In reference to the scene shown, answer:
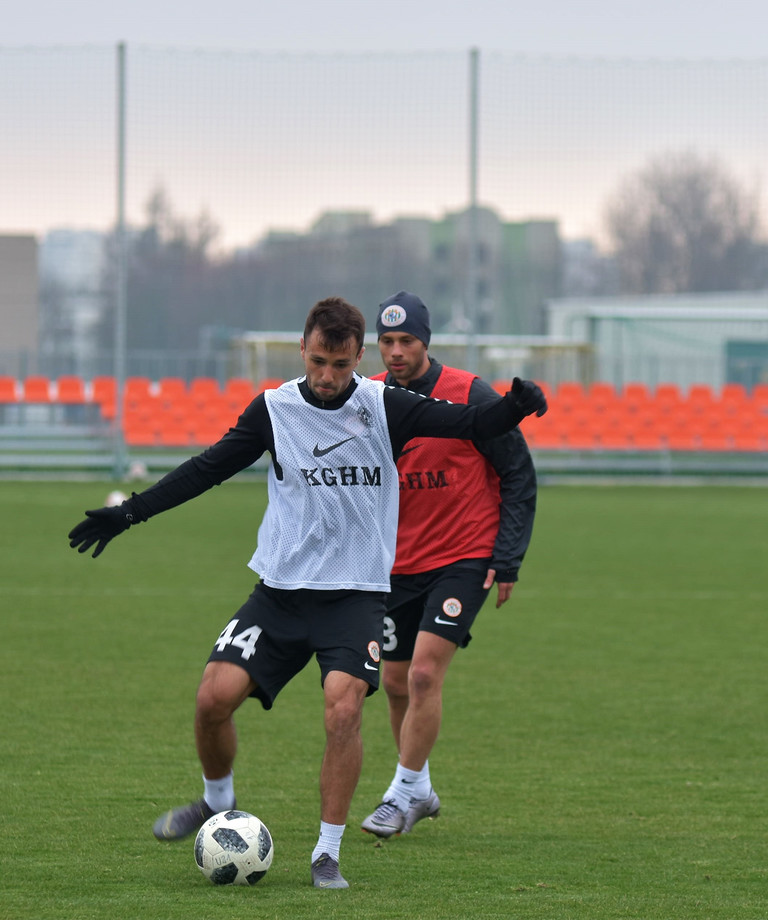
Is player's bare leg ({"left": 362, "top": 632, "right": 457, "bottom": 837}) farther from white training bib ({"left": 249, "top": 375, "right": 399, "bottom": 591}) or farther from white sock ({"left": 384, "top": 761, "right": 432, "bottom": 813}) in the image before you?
white training bib ({"left": 249, "top": 375, "right": 399, "bottom": 591})

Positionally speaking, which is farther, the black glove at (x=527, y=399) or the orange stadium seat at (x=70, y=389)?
the orange stadium seat at (x=70, y=389)

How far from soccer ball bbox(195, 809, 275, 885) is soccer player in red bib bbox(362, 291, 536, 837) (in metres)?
1.03

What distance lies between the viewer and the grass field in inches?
171

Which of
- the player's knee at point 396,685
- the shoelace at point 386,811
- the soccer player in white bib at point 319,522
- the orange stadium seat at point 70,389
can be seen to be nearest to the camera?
the soccer player in white bib at point 319,522

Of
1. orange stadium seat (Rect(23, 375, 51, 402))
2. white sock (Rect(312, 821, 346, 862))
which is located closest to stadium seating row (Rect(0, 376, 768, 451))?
orange stadium seat (Rect(23, 375, 51, 402))

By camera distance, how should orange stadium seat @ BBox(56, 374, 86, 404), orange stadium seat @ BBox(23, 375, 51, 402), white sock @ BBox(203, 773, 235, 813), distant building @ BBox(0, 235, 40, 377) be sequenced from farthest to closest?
orange stadium seat @ BBox(56, 374, 86, 404)
orange stadium seat @ BBox(23, 375, 51, 402)
distant building @ BBox(0, 235, 40, 377)
white sock @ BBox(203, 773, 235, 813)

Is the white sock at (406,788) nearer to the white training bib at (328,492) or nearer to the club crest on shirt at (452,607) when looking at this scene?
the club crest on shirt at (452,607)

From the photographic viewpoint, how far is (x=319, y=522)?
457 centimetres

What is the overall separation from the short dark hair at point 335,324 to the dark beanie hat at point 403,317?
0.96 metres

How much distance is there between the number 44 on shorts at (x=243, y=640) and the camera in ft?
15.0

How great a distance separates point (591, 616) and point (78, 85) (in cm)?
1549

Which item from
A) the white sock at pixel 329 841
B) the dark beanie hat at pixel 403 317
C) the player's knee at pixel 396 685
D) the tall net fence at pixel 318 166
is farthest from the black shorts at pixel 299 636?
the tall net fence at pixel 318 166

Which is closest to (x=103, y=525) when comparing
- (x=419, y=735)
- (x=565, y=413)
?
(x=419, y=735)

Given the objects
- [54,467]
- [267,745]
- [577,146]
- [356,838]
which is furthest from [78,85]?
[356,838]
